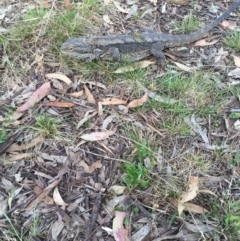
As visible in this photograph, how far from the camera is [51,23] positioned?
4223 mm

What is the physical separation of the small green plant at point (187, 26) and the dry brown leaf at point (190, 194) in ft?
6.35

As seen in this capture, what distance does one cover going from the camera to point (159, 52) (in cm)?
412

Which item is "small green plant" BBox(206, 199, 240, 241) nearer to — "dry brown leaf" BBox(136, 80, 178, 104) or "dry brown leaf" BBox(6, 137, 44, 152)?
"dry brown leaf" BBox(136, 80, 178, 104)

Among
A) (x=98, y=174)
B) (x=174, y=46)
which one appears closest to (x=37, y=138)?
A: (x=98, y=174)

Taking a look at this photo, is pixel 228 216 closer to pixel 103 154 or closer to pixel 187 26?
pixel 103 154

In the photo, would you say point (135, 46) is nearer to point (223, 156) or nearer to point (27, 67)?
point (27, 67)

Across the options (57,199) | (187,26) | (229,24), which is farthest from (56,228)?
(229,24)

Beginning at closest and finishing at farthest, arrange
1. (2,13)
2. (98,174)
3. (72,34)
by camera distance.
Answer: (98,174) → (72,34) → (2,13)

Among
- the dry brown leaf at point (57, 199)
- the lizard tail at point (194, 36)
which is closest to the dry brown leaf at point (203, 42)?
the lizard tail at point (194, 36)

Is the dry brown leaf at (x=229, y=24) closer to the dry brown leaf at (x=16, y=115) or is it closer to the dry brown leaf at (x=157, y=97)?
the dry brown leaf at (x=157, y=97)

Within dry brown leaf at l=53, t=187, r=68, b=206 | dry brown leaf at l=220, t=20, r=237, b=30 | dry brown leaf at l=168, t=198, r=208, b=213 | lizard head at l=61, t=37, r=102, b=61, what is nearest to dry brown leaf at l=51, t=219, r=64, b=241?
dry brown leaf at l=53, t=187, r=68, b=206

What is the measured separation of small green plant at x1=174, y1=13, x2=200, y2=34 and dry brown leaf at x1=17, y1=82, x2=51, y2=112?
1601 mm

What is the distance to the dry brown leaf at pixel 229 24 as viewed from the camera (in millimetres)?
4465

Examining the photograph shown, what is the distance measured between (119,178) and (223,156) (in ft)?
2.86
